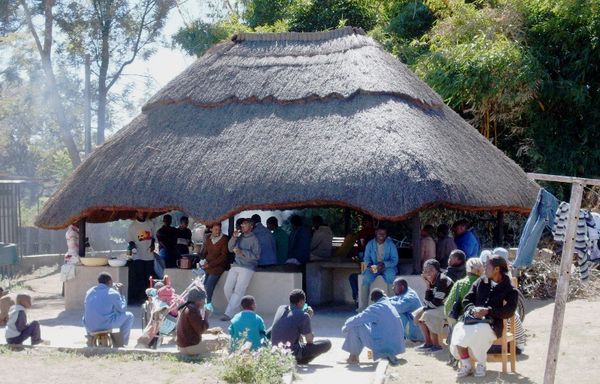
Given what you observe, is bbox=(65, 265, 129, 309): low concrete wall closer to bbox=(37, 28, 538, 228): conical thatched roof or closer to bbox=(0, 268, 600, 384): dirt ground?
bbox=(37, 28, 538, 228): conical thatched roof

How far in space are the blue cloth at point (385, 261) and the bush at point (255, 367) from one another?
4.39 metres

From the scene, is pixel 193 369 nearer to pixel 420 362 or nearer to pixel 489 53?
pixel 420 362

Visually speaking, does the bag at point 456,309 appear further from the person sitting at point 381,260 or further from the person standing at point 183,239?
the person standing at point 183,239

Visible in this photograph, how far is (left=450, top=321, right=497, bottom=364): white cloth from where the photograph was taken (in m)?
8.79

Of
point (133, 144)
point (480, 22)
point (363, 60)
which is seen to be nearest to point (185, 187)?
point (133, 144)

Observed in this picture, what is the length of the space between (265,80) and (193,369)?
7334 millimetres

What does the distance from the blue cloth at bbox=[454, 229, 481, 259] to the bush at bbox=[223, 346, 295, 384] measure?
5.82 metres

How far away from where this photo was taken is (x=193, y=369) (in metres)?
9.01

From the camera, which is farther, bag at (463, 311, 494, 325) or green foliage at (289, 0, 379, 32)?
green foliage at (289, 0, 379, 32)

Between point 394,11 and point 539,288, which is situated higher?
point 394,11

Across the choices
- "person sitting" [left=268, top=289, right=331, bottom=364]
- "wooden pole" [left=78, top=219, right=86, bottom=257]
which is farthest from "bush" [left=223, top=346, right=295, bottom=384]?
"wooden pole" [left=78, top=219, right=86, bottom=257]

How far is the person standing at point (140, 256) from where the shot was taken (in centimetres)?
1511

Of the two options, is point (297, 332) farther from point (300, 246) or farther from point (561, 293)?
point (300, 246)

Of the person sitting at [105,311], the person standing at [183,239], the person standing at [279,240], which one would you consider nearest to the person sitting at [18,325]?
the person sitting at [105,311]
